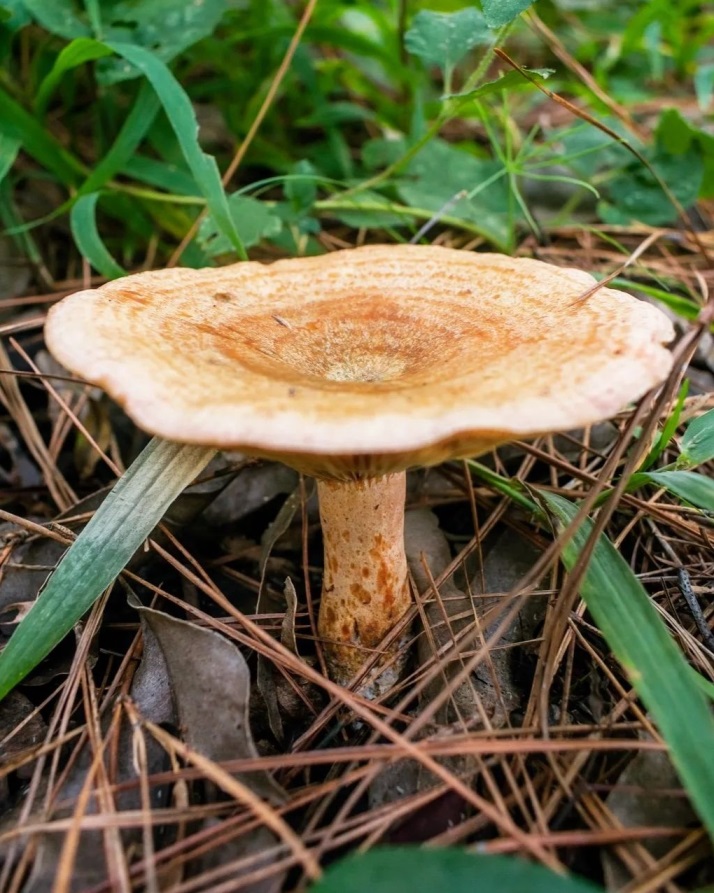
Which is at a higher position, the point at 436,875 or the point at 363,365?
the point at 363,365

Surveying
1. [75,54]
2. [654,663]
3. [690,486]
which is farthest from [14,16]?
[654,663]

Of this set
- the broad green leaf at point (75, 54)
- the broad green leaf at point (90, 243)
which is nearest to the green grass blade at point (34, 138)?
the broad green leaf at point (75, 54)

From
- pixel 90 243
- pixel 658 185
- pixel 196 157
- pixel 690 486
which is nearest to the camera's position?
Result: pixel 690 486

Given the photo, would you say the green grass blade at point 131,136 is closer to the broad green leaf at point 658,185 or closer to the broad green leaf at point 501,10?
the broad green leaf at point 501,10

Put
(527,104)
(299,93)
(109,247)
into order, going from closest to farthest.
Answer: (109,247) → (299,93) → (527,104)

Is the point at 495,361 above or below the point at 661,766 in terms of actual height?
above

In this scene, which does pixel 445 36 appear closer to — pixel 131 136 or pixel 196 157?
pixel 196 157

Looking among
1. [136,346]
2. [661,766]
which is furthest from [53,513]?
[661,766]

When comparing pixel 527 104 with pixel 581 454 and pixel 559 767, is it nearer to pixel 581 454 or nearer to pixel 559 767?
pixel 581 454
